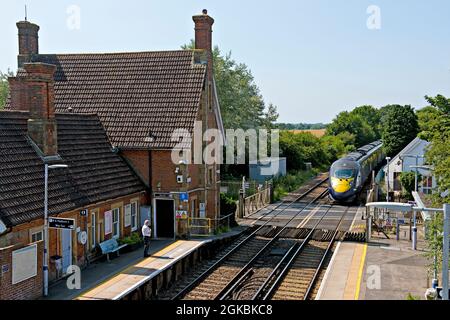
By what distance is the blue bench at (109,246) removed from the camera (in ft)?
68.2

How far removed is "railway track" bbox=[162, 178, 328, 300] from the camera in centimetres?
1902

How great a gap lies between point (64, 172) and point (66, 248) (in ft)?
10.2

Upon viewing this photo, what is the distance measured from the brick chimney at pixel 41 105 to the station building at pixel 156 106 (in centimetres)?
583

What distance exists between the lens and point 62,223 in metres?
15.9

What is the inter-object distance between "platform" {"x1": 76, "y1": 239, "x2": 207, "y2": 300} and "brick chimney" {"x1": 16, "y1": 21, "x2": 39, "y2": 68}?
14.1 meters

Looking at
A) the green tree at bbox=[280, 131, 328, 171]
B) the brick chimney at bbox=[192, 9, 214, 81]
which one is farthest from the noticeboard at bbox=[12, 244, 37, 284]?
the green tree at bbox=[280, 131, 328, 171]

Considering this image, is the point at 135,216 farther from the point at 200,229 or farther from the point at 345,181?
the point at 345,181

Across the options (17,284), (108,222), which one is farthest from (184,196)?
(17,284)

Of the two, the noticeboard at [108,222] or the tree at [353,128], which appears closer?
the noticeboard at [108,222]

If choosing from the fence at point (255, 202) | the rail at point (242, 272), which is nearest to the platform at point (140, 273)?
the rail at point (242, 272)

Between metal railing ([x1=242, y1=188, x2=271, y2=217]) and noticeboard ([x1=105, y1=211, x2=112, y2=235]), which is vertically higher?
noticeboard ([x1=105, y1=211, x2=112, y2=235])

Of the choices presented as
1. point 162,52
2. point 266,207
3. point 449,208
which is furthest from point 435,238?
point 266,207

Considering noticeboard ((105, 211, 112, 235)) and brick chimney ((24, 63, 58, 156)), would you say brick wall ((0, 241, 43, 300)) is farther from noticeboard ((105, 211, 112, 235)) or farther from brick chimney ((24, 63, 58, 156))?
noticeboard ((105, 211, 112, 235))

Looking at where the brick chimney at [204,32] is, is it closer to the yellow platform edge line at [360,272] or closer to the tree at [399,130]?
the yellow platform edge line at [360,272]
